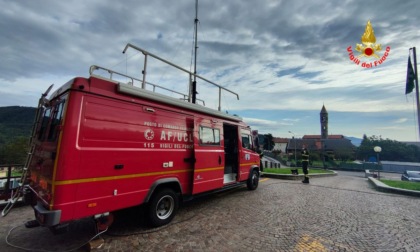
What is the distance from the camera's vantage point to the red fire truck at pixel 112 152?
11.9ft

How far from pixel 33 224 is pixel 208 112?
4.75 m

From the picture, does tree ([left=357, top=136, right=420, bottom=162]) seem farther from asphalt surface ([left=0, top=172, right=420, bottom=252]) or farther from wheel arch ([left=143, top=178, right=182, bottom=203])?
wheel arch ([left=143, top=178, right=182, bottom=203])

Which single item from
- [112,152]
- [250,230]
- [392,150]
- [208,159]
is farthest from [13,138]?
[392,150]

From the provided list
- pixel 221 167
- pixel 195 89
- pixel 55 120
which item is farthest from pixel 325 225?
pixel 55 120

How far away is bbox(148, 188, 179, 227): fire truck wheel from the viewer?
4953 millimetres

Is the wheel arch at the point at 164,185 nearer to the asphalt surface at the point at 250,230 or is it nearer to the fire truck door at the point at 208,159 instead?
the fire truck door at the point at 208,159

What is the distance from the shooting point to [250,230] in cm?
498

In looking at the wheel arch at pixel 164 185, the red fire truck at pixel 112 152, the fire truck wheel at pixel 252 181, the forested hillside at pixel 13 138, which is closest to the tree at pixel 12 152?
the forested hillside at pixel 13 138

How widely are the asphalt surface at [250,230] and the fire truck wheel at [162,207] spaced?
0.61 feet

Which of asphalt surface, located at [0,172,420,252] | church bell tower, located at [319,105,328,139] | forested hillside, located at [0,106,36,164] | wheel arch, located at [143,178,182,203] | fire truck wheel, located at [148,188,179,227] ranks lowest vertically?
asphalt surface, located at [0,172,420,252]

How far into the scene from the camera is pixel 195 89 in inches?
324

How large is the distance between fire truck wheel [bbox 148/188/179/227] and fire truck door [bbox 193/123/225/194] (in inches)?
30.5

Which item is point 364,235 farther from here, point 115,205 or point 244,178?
point 115,205

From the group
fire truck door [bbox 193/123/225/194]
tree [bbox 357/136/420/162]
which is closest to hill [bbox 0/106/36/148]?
fire truck door [bbox 193/123/225/194]
